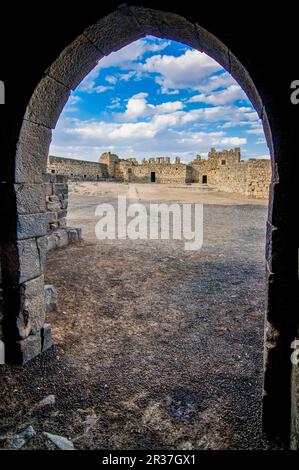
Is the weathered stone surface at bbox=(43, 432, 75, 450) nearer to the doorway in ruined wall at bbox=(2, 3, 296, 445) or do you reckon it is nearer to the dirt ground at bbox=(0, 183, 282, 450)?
the dirt ground at bbox=(0, 183, 282, 450)

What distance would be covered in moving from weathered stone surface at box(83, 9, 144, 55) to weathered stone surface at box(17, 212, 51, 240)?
5.20 feet

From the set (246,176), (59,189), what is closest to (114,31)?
(59,189)

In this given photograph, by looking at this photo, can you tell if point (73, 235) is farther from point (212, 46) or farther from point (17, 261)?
point (212, 46)

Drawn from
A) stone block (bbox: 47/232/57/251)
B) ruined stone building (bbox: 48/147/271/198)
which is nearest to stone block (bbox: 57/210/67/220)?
stone block (bbox: 47/232/57/251)

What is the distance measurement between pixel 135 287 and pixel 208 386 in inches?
91.6

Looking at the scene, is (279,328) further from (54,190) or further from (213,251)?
(54,190)

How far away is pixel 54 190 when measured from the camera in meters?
6.77

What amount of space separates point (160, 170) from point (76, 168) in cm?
1320

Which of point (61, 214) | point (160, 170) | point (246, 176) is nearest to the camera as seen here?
point (61, 214)

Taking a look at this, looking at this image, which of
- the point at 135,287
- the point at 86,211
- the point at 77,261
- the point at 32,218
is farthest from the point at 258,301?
the point at 86,211

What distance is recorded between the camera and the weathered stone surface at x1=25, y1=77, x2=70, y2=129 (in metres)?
2.41

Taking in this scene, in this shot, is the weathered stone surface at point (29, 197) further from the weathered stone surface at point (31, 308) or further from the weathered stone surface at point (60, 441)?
the weathered stone surface at point (60, 441)

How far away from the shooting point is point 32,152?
2.57 metres

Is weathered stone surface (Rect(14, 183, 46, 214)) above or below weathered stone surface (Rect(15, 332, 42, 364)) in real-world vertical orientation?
above
